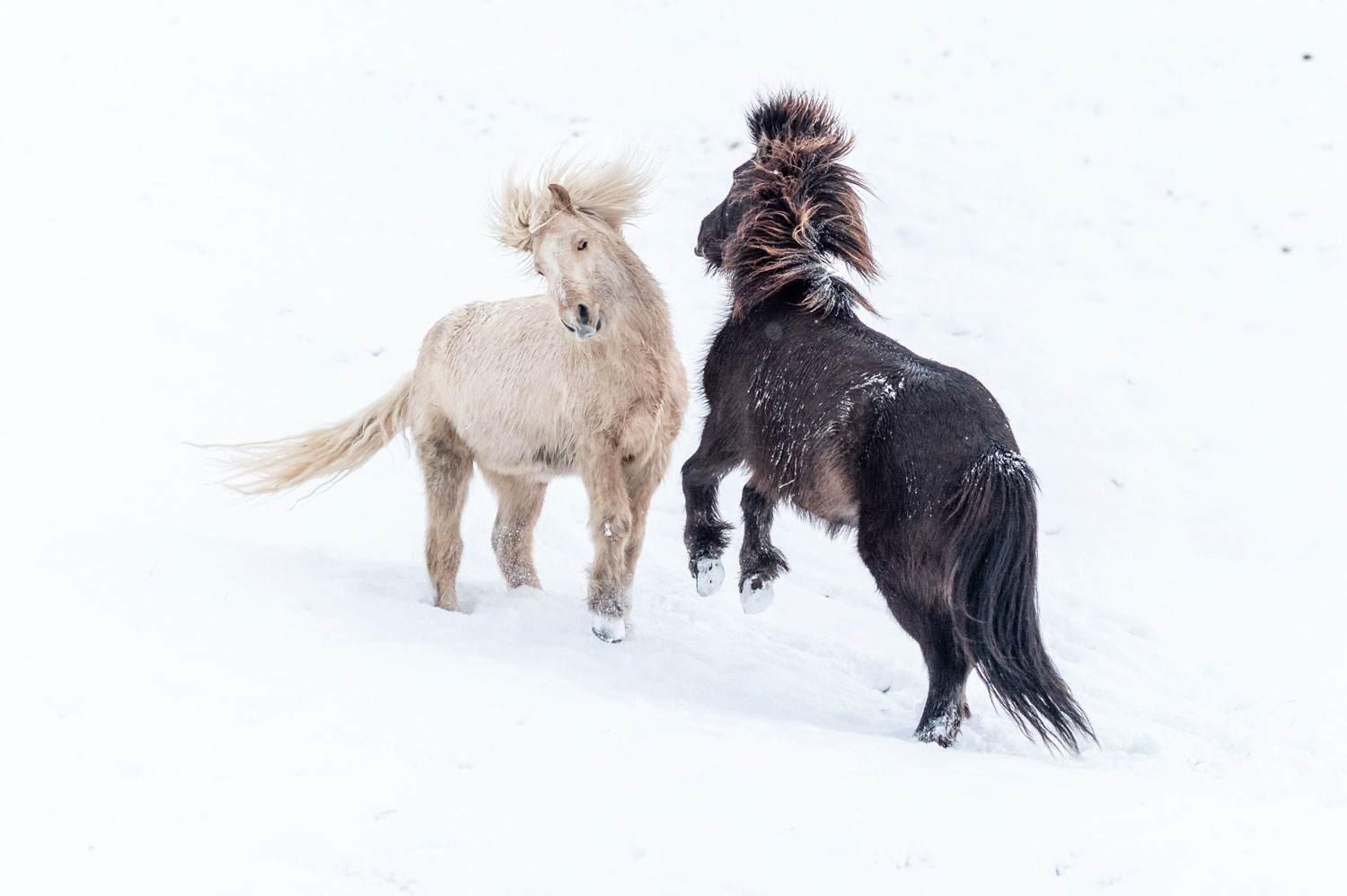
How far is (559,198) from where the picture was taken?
211 inches

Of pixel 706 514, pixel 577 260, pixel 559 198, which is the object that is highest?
pixel 559 198

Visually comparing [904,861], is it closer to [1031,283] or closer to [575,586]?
[575,586]

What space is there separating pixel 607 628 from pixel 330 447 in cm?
217

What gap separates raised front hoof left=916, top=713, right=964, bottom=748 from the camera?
4406 mm

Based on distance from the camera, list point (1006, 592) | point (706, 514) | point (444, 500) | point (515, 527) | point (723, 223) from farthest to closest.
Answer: point (515, 527), point (444, 500), point (723, 223), point (706, 514), point (1006, 592)

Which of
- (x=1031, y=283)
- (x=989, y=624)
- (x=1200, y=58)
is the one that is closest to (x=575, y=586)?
(x=989, y=624)

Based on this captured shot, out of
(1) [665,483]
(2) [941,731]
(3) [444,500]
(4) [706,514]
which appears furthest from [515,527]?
(2) [941,731]

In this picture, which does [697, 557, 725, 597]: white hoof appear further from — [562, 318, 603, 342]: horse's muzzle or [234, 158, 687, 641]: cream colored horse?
[562, 318, 603, 342]: horse's muzzle

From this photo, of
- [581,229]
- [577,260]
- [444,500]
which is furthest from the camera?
[444,500]

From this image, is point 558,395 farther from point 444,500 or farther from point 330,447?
point 330,447

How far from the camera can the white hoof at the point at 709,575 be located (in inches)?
218

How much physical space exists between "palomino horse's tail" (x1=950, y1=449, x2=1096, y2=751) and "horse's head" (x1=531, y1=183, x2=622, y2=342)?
1819 mm

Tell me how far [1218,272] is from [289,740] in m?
10.3

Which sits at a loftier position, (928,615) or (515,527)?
(928,615)
